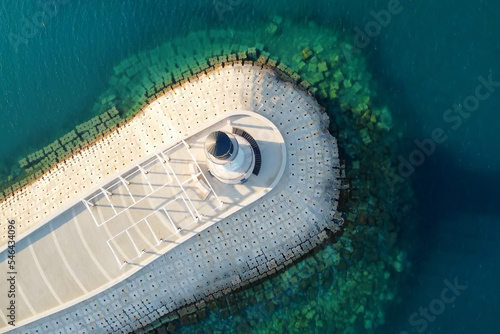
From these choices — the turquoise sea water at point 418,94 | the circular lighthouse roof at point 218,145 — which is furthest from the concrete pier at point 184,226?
the turquoise sea water at point 418,94

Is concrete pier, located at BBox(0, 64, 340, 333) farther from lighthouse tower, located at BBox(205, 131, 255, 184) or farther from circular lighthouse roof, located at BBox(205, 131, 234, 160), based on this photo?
circular lighthouse roof, located at BBox(205, 131, 234, 160)

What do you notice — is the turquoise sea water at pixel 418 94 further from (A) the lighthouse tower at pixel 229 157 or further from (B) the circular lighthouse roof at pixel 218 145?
(B) the circular lighthouse roof at pixel 218 145

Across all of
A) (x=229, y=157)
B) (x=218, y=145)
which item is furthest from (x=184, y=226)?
(x=218, y=145)

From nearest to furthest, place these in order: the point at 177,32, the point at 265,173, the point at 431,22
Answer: the point at 265,173 → the point at 431,22 → the point at 177,32

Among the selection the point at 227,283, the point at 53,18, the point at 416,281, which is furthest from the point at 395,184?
the point at 53,18

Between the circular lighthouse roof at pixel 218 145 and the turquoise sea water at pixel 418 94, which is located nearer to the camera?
the circular lighthouse roof at pixel 218 145

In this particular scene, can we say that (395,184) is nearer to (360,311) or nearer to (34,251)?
(360,311)
